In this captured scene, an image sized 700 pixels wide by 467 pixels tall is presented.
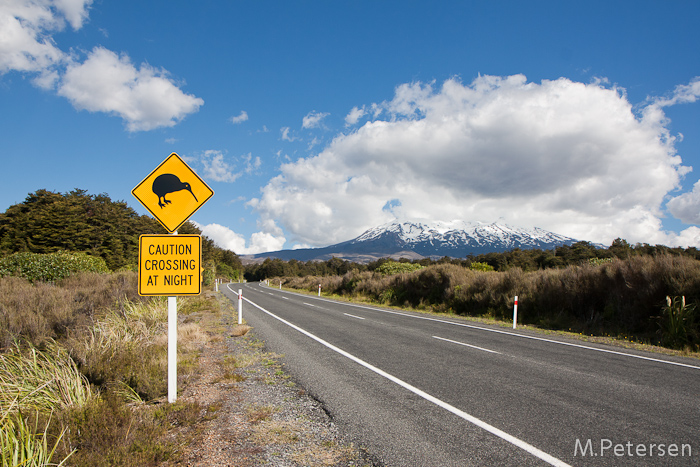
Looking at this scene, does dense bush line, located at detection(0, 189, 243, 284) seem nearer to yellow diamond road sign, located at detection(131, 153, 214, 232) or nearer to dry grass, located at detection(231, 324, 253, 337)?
dry grass, located at detection(231, 324, 253, 337)

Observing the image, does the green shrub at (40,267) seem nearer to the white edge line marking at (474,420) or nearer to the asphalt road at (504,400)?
the asphalt road at (504,400)

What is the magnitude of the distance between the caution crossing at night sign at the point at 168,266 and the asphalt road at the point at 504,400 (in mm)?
2454

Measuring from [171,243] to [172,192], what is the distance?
0.75 m

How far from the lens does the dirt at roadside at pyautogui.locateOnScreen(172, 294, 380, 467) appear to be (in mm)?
3387

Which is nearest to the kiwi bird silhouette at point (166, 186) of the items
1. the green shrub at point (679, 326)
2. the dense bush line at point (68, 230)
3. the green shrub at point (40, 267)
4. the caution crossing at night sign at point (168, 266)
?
the caution crossing at night sign at point (168, 266)

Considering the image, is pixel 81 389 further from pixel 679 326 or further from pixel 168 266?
pixel 679 326

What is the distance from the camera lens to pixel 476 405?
4.67 meters

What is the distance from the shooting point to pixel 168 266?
4.64 metres

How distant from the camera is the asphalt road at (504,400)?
11.4 feet

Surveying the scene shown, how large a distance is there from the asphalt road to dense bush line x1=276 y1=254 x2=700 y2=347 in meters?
3.22

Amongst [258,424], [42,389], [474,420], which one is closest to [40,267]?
[42,389]

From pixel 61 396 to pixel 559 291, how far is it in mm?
15357

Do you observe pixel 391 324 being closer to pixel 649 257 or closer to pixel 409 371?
pixel 409 371

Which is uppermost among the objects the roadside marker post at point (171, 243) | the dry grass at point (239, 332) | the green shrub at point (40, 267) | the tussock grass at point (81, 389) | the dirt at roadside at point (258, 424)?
the roadside marker post at point (171, 243)
